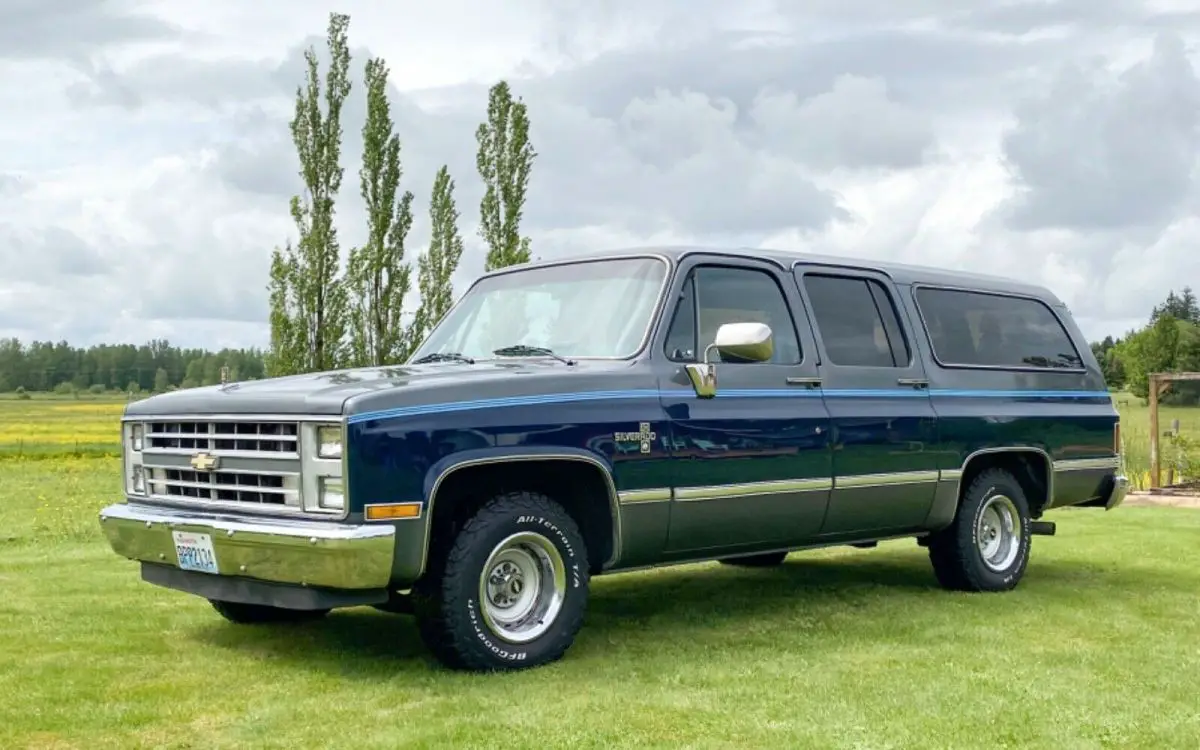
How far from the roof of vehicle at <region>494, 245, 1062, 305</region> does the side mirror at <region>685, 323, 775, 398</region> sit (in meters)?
0.55

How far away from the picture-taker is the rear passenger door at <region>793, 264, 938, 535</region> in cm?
738

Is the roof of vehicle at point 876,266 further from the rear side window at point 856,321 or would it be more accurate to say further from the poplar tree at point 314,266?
the poplar tree at point 314,266

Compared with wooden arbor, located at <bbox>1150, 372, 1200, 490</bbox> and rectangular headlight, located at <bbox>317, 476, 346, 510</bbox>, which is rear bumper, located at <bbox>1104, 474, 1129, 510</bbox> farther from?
wooden arbor, located at <bbox>1150, 372, 1200, 490</bbox>

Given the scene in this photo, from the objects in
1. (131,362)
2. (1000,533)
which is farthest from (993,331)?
(131,362)

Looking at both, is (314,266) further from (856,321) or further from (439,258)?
(856,321)

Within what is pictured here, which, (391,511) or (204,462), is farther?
(204,462)

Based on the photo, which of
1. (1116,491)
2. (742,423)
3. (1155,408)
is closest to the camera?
(742,423)

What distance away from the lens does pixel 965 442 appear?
8.20 metres

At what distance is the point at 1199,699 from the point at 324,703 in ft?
12.0

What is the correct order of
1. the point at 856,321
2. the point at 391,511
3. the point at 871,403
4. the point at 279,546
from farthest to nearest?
the point at 856,321 → the point at 871,403 → the point at 279,546 → the point at 391,511

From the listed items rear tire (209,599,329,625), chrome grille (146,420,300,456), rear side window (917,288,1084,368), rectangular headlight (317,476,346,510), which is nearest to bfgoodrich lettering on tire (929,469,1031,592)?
rear side window (917,288,1084,368)

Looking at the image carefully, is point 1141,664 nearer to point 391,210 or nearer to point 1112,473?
point 1112,473

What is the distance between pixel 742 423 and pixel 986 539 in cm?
284

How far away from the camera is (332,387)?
5.71m
